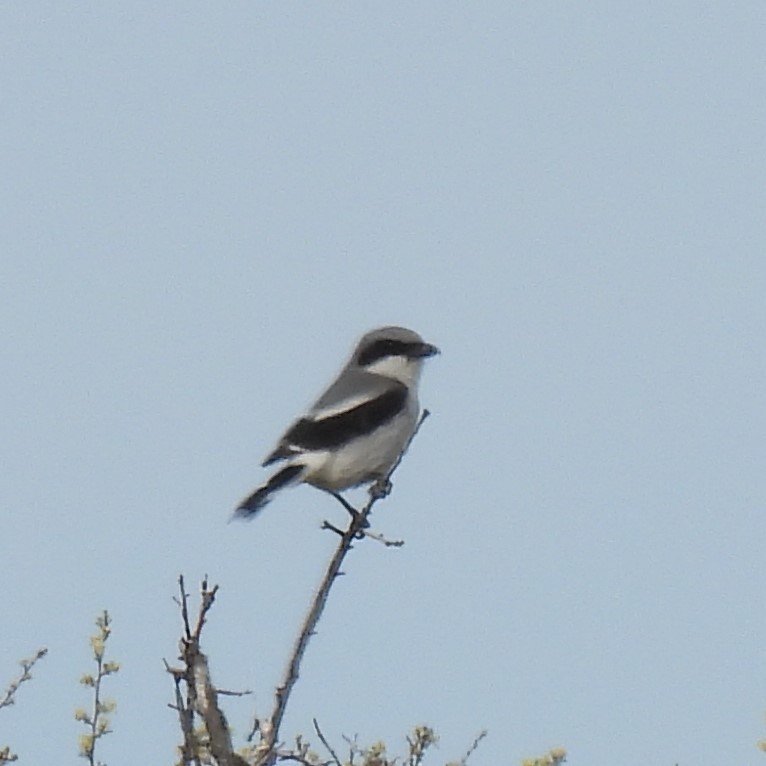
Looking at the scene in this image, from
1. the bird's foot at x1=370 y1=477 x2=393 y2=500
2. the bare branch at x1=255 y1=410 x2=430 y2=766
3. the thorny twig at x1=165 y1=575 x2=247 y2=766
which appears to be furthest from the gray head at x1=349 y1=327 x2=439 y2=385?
the thorny twig at x1=165 y1=575 x2=247 y2=766

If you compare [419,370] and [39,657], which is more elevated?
[419,370]

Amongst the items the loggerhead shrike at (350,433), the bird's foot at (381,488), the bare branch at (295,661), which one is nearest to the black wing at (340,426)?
the loggerhead shrike at (350,433)

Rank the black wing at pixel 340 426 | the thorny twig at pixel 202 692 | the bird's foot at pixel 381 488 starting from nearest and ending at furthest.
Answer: the thorny twig at pixel 202 692 < the bird's foot at pixel 381 488 < the black wing at pixel 340 426

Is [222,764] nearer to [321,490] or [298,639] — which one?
[298,639]

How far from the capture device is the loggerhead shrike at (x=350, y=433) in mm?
5586

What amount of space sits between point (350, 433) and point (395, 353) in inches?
37.0

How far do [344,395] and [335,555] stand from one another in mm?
2126

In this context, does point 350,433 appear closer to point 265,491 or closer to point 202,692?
point 265,491

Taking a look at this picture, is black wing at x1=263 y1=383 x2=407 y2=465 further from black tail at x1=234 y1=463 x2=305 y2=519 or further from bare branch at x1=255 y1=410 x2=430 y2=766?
bare branch at x1=255 y1=410 x2=430 y2=766

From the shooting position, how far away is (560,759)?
4.62 m

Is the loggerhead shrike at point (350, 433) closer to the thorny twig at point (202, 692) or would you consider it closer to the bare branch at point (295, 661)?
the bare branch at point (295, 661)

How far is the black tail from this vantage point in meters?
5.23

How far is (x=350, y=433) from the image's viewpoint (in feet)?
19.1

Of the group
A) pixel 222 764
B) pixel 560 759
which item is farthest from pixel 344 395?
pixel 222 764
